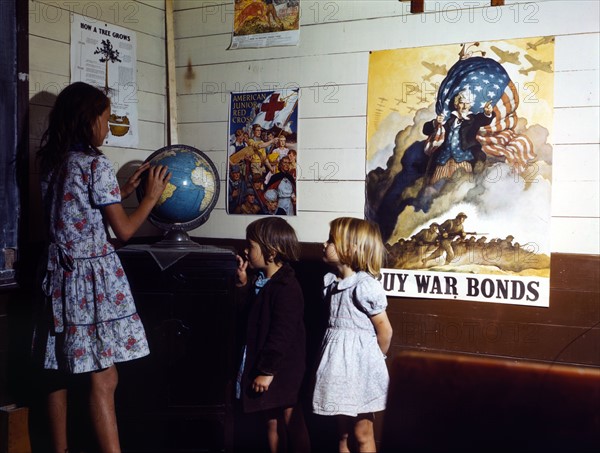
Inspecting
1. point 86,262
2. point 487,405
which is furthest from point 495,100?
point 86,262

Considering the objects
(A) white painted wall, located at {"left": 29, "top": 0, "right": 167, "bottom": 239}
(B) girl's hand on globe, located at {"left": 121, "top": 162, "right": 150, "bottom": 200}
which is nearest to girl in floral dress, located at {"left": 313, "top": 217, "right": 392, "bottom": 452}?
(B) girl's hand on globe, located at {"left": 121, "top": 162, "right": 150, "bottom": 200}

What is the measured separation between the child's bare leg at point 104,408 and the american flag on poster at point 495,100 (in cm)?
213

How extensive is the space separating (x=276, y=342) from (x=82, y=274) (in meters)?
0.92

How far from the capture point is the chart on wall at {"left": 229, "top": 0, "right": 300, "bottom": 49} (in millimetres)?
4090

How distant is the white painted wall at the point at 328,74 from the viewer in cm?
338

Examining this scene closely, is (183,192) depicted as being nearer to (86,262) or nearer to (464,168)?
(86,262)

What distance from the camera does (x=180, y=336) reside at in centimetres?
363

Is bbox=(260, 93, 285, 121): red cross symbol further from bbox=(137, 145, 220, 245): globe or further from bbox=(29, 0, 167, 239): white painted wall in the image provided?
bbox=(29, 0, 167, 239): white painted wall

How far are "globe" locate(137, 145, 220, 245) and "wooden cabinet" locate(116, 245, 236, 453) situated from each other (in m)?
0.17

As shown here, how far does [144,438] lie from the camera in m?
3.82

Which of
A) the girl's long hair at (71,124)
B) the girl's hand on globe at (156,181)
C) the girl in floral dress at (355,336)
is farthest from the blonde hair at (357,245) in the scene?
the girl's long hair at (71,124)

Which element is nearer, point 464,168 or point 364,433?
point 364,433

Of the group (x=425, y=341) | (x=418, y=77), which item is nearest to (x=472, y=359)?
(x=425, y=341)

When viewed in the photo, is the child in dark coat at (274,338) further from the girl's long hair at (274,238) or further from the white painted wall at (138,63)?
the white painted wall at (138,63)
